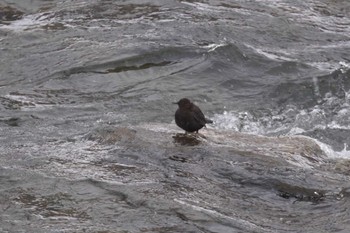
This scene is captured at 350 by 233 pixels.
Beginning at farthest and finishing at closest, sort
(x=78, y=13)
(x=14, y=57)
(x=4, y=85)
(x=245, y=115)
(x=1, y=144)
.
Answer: (x=78, y=13) → (x=14, y=57) → (x=4, y=85) → (x=245, y=115) → (x=1, y=144)

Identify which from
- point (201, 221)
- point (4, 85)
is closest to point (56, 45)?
point (4, 85)

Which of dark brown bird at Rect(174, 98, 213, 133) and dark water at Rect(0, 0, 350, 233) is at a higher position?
dark brown bird at Rect(174, 98, 213, 133)

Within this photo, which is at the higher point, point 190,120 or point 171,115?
point 190,120

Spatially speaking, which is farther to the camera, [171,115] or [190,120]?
[171,115]

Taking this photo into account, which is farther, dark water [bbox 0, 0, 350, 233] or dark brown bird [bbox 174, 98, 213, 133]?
dark brown bird [bbox 174, 98, 213, 133]

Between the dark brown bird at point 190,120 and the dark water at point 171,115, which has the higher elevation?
the dark brown bird at point 190,120

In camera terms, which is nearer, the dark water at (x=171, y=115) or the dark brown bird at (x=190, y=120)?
the dark water at (x=171, y=115)

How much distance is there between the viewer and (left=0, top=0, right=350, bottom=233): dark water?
22.9 ft

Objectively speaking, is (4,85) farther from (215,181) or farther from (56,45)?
(215,181)

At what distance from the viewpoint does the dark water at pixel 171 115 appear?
275 inches

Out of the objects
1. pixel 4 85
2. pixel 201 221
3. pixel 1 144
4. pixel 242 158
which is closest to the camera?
pixel 201 221

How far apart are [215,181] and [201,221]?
0.95m

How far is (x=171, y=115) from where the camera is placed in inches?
424

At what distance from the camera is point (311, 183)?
759 cm
